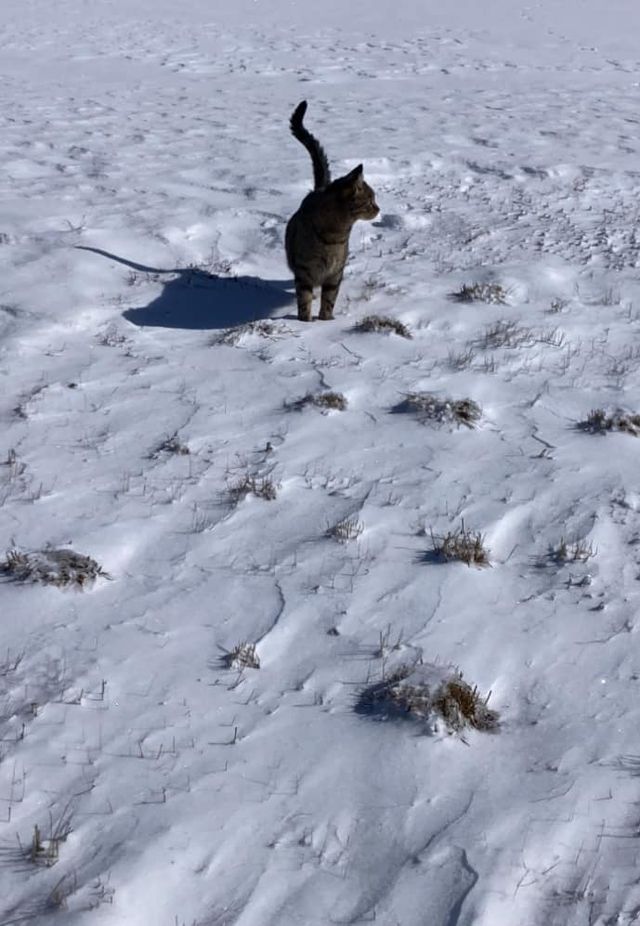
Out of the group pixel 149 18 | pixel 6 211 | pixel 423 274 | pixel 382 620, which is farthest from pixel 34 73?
pixel 382 620

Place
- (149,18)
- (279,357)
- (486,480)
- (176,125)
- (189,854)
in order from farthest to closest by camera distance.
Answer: (149,18), (176,125), (279,357), (486,480), (189,854)

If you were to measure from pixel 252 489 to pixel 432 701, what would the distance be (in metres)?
1.72

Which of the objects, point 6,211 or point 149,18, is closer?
point 6,211

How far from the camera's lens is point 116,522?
4836mm

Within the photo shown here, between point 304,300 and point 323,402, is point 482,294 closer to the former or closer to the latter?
point 304,300

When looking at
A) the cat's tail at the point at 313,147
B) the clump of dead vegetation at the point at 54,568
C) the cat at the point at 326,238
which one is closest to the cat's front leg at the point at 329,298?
the cat at the point at 326,238

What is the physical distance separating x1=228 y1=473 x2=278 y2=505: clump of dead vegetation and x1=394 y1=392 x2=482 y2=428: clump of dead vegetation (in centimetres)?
115

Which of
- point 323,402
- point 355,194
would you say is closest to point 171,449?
point 323,402

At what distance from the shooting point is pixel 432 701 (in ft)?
12.3

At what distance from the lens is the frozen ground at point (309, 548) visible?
3.18 metres

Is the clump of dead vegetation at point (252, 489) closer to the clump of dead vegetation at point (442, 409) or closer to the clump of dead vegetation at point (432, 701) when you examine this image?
the clump of dead vegetation at point (442, 409)

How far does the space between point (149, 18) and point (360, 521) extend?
1967 centimetres

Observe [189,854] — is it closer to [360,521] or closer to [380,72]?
[360,521]

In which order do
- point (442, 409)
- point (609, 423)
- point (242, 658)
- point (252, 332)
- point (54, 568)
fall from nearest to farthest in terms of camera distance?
point (242, 658)
point (54, 568)
point (609, 423)
point (442, 409)
point (252, 332)
